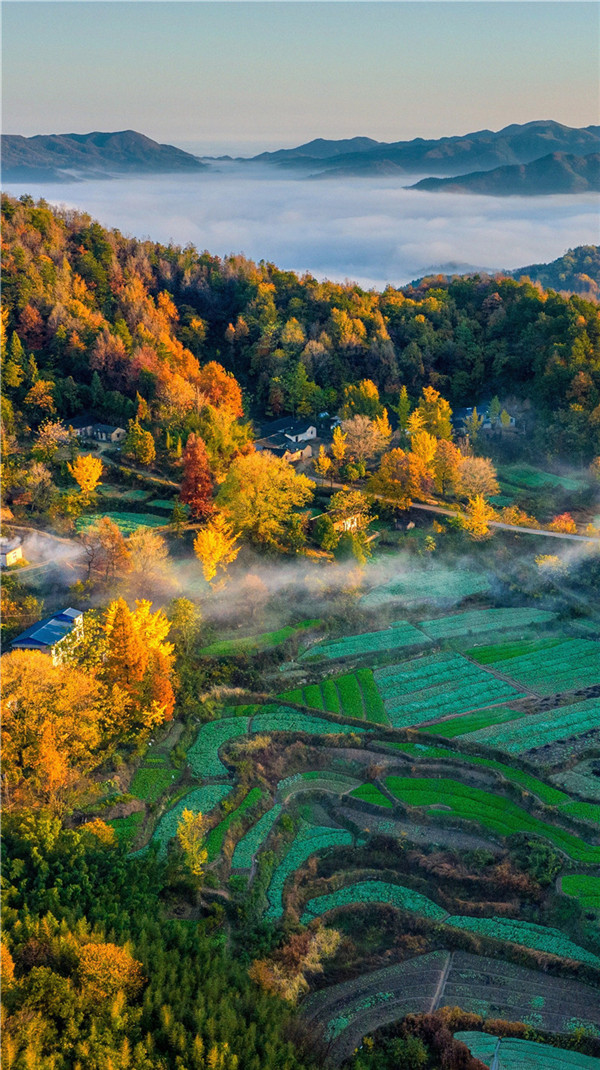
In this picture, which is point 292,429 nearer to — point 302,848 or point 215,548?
point 215,548

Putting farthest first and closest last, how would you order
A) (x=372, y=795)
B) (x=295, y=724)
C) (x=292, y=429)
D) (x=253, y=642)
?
1. (x=292, y=429)
2. (x=253, y=642)
3. (x=295, y=724)
4. (x=372, y=795)

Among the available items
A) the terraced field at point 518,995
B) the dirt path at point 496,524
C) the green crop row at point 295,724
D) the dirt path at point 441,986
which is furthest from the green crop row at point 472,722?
the dirt path at point 496,524

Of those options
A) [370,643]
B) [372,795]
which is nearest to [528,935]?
[372,795]

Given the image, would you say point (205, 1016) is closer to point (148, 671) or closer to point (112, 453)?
point (148, 671)

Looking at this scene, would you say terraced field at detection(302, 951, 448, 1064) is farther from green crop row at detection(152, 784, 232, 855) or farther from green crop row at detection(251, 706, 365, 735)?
green crop row at detection(251, 706, 365, 735)

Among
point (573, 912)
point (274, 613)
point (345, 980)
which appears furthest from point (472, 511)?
point (345, 980)
